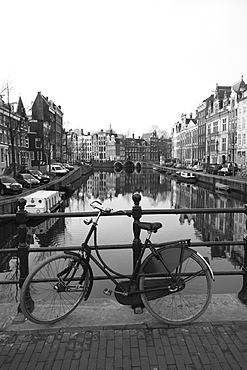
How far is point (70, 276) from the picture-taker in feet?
11.7

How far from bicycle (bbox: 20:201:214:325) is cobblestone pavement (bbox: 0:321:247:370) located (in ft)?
0.74

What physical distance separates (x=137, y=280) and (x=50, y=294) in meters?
1.04

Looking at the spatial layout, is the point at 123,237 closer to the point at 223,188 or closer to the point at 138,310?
the point at 138,310

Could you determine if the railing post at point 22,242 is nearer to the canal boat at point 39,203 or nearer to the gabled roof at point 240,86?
the canal boat at point 39,203

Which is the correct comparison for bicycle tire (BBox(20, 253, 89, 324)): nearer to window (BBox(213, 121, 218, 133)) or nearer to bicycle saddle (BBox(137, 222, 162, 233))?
bicycle saddle (BBox(137, 222, 162, 233))

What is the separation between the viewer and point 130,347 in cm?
297

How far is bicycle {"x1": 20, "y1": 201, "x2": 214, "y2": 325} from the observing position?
3453 mm

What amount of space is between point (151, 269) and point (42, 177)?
3262 cm

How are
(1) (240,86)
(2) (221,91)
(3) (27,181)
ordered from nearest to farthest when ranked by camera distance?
(3) (27,181)
(1) (240,86)
(2) (221,91)

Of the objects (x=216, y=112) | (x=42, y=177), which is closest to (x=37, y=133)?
(x=42, y=177)

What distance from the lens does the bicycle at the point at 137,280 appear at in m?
3.45

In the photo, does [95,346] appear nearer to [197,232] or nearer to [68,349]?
[68,349]

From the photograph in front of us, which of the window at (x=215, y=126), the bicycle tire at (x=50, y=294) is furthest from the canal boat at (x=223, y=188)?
the window at (x=215, y=126)

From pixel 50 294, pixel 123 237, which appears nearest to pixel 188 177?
pixel 123 237
